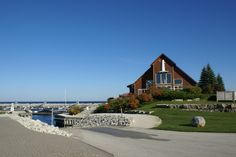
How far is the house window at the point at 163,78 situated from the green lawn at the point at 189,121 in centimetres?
2069

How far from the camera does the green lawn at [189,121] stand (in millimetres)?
23000

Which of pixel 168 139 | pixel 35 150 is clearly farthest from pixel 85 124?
pixel 35 150

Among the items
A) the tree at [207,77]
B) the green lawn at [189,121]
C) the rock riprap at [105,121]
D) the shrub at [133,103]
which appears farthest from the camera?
the tree at [207,77]

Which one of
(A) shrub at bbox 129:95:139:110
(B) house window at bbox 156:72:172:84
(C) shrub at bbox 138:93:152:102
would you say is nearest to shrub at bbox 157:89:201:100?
(C) shrub at bbox 138:93:152:102

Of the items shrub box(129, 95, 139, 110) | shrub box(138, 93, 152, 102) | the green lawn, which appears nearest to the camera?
the green lawn

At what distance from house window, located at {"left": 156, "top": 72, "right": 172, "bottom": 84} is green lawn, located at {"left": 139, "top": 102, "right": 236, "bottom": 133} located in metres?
20.7

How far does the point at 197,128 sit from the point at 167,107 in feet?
48.9

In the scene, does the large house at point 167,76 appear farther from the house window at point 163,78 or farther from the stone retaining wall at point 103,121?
the stone retaining wall at point 103,121

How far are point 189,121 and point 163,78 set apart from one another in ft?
95.8

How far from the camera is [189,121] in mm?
27969

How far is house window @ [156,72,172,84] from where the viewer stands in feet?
186

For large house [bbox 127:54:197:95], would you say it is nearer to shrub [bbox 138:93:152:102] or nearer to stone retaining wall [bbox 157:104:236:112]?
shrub [bbox 138:93:152:102]

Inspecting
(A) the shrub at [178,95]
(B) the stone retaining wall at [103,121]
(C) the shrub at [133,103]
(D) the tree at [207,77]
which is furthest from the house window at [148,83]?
(B) the stone retaining wall at [103,121]

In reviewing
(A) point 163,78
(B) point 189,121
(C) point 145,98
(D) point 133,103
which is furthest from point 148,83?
(B) point 189,121
